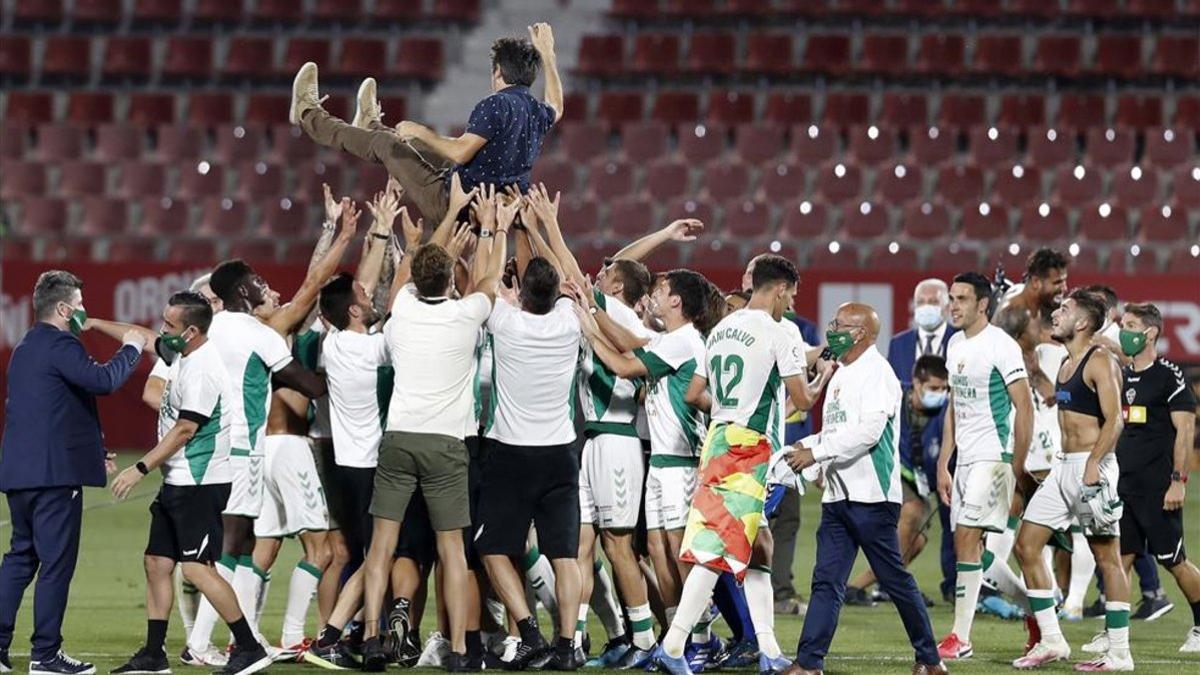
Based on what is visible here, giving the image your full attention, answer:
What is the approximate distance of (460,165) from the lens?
960cm

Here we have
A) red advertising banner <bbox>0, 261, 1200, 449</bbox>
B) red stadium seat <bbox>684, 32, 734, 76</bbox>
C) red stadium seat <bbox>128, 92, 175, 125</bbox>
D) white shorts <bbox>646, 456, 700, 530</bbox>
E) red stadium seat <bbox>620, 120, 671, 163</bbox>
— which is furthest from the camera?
red stadium seat <bbox>128, 92, 175, 125</bbox>

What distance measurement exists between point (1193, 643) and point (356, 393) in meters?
4.73

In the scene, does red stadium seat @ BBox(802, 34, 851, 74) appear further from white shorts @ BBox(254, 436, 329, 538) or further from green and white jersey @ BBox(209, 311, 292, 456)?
green and white jersey @ BBox(209, 311, 292, 456)

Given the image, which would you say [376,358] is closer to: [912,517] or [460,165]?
[460,165]

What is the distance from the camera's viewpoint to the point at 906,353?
1286 centimetres

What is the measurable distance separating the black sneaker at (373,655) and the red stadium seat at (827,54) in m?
15.8

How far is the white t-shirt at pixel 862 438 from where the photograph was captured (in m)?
8.82

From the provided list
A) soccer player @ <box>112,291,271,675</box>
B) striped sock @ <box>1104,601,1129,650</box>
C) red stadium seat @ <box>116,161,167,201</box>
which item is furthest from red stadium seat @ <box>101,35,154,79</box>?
striped sock @ <box>1104,601,1129,650</box>

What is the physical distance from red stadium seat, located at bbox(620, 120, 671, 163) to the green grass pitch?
8.15 m

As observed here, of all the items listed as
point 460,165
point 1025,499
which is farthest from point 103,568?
point 1025,499

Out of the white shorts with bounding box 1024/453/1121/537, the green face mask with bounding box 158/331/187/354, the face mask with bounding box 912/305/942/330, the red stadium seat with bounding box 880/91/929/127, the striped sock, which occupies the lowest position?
the striped sock

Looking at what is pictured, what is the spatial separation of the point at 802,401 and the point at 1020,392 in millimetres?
1782

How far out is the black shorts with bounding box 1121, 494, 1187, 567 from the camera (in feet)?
34.1

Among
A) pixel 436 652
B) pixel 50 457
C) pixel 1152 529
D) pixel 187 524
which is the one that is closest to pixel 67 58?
pixel 50 457
